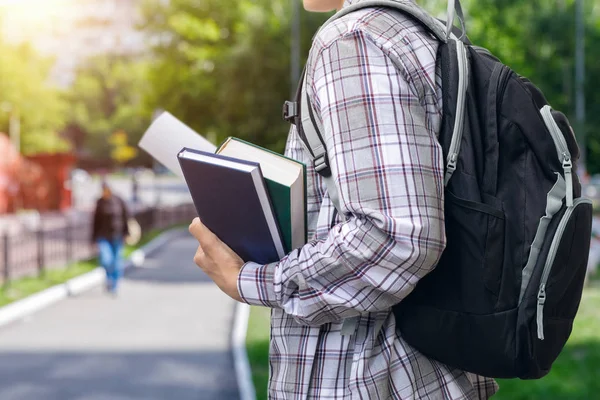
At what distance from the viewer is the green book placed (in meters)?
1.66

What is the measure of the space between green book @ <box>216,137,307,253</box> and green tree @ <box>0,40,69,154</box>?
4327cm

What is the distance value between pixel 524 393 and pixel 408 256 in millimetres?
4562

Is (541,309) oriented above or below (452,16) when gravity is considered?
below

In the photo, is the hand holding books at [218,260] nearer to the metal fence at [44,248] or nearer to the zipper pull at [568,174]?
the zipper pull at [568,174]

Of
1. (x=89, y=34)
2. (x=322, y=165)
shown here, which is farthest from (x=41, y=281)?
(x=89, y=34)

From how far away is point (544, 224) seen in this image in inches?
61.2

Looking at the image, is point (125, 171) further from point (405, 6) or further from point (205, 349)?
point (405, 6)

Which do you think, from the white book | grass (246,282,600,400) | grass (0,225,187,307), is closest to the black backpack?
the white book

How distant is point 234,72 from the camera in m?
30.2

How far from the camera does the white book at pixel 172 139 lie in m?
1.99

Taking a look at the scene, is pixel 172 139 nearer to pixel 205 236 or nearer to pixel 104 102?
pixel 205 236

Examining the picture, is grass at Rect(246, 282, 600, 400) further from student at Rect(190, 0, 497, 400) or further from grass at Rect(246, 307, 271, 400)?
student at Rect(190, 0, 497, 400)

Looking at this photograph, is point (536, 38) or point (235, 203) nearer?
point (235, 203)

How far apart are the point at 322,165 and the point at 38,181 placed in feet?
122
